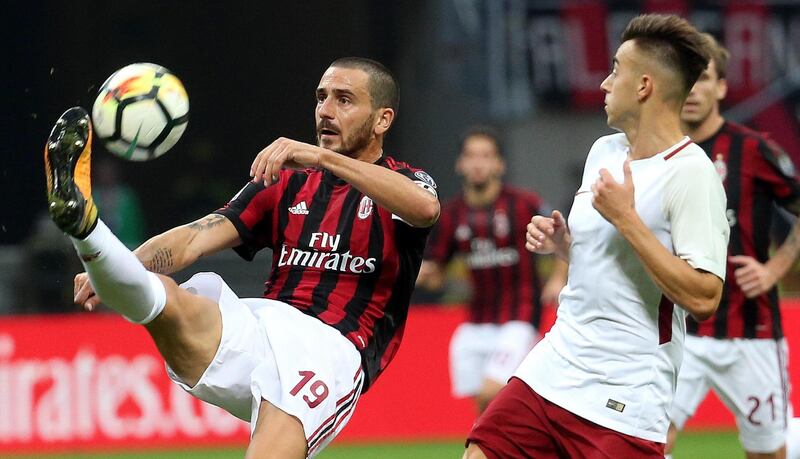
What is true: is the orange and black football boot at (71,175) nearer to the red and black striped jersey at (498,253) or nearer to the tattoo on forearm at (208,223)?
the tattoo on forearm at (208,223)

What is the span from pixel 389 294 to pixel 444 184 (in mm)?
9733

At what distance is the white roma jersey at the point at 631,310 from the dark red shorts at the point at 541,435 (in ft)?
0.11

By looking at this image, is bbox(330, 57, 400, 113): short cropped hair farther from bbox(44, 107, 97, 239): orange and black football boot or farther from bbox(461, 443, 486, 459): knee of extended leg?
bbox(461, 443, 486, 459): knee of extended leg

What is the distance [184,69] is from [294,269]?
11.5 meters

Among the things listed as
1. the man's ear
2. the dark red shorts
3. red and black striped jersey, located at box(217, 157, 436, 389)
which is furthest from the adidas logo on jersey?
the dark red shorts

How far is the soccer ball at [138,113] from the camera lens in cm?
473

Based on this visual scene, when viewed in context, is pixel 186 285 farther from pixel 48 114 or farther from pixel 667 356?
pixel 48 114

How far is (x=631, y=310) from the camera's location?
4.52m

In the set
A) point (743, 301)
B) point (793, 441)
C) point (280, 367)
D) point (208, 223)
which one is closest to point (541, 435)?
point (280, 367)

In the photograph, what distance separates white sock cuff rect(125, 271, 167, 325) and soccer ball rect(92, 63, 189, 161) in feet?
2.03

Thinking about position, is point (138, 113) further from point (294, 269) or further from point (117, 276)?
point (294, 269)

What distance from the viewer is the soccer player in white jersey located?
440 centimetres

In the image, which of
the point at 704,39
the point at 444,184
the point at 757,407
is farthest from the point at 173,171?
the point at 704,39

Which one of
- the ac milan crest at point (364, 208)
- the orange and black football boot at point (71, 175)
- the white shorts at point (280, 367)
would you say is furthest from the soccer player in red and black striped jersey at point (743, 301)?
the orange and black football boot at point (71, 175)
